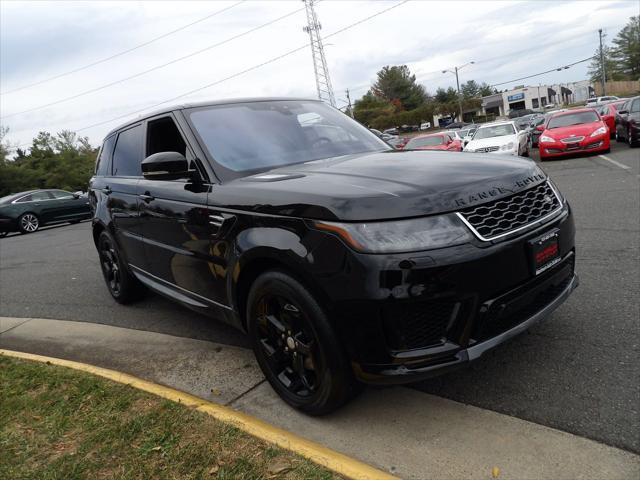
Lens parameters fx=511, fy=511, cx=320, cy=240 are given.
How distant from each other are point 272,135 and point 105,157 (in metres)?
2.54

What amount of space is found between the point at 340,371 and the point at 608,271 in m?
3.15

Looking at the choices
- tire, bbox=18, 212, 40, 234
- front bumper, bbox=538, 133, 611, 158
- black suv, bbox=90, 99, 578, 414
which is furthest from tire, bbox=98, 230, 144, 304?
front bumper, bbox=538, 133, 611, 158

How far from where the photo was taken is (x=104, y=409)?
3.05 meters

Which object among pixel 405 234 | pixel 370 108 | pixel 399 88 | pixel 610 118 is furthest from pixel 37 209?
pixel 399 88

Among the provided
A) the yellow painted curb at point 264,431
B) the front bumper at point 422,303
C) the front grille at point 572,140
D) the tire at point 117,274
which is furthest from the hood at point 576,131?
the yellow painted curb at point 264,431

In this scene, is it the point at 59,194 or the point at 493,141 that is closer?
the point at 493,141

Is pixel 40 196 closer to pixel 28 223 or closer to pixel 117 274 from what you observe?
pixel 28 223

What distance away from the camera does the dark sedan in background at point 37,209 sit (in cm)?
→ 1653

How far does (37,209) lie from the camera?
17.2m

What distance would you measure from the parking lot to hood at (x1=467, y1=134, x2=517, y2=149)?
7.70 m

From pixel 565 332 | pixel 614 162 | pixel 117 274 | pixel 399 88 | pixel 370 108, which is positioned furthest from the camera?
pixel 399 88

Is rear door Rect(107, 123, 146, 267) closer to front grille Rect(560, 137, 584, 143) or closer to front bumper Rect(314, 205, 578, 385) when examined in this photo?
front bumper Rect(314, 205, 578, 385)

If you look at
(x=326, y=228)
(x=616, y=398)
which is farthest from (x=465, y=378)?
(x=326, y=228)

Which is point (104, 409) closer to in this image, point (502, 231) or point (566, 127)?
point (502, 231)
